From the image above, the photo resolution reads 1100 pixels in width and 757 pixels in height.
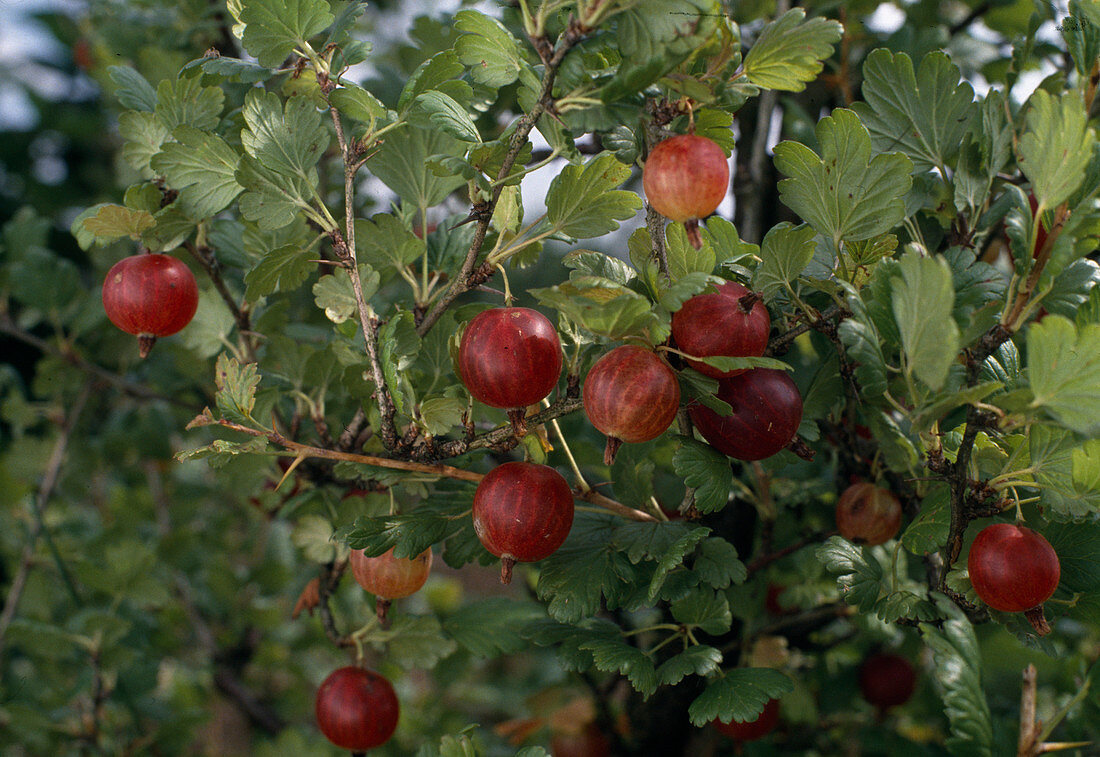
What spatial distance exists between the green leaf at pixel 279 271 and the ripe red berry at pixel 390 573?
0.83 feet

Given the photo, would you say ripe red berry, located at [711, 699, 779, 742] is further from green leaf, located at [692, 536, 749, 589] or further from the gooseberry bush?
green leaf, located at [692, 536, 749, 589]

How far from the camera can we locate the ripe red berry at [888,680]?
1172 millimetres

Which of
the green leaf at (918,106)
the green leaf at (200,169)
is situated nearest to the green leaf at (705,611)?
the green leaf at (918,106)

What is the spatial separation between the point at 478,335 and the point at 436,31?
2.30 feet

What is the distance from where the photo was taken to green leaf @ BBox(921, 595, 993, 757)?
1.74ft

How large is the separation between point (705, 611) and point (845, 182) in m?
0.39

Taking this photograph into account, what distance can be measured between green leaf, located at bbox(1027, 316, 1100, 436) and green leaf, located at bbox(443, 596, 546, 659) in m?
0.57

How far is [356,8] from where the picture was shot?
24.5 inches

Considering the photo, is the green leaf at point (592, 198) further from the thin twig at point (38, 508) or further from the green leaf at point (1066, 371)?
the thin twig at point (38, 508)

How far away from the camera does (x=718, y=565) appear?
667 millimetres

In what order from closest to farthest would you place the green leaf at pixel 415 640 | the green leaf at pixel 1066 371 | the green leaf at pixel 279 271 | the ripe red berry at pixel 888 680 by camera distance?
the green leaf at pixel 1066 371
the green leaf at pixel 279 271
the green leaf at pixel 415 640
the ripe red berry at pixel 888 680

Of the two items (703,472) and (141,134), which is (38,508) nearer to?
(141,134)

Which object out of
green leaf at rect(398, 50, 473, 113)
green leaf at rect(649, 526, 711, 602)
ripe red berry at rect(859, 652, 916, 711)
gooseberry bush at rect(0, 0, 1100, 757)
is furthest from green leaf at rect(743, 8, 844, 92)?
ripe red berry at rect(859, 652, 916, 711)

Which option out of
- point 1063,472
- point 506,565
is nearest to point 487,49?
point 506,565
